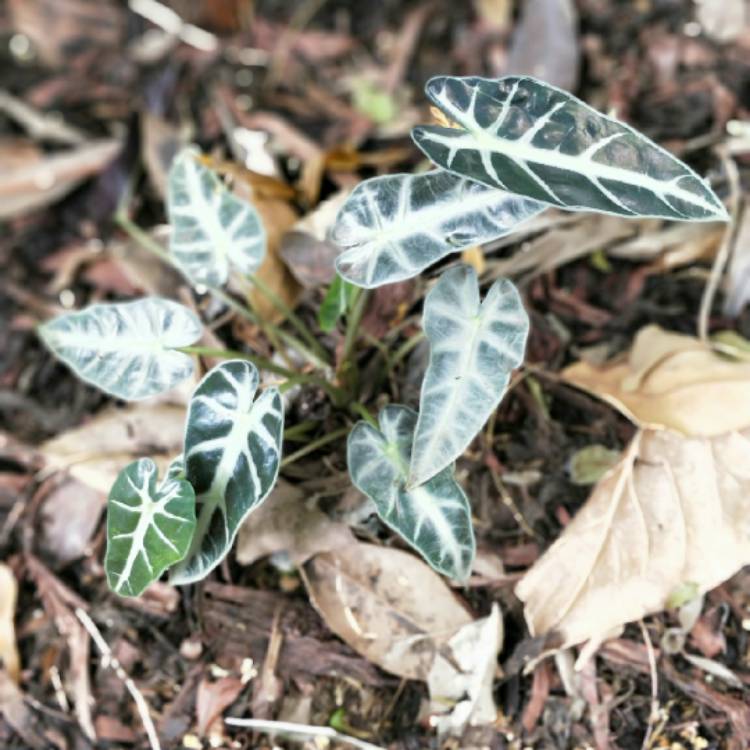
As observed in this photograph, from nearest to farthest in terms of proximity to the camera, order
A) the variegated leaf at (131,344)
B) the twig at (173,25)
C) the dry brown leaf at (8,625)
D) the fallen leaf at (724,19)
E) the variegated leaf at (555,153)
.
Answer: the variegated leaf at (555,153)
the variegated leaf at (131,344)
the dry brown leaf at (8,625)
the fallen leaf at (724,19)
the twig at (173,25)

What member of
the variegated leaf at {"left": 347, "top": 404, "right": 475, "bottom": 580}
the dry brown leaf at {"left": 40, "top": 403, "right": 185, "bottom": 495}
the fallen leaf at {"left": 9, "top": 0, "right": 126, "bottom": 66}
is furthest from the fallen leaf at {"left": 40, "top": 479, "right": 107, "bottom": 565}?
the fallen leaf at {"left": 9, "top": 0, "right": 126, "bottom": 66}

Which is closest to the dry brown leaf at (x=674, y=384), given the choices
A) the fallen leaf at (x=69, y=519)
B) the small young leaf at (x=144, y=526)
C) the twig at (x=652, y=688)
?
the twig at (x=652, y=688)

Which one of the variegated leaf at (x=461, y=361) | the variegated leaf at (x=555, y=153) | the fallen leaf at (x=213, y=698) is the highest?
the variegated leaf at (x=555, y=153)

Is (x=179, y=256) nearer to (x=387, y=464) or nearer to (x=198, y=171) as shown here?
(x=198, y=171)

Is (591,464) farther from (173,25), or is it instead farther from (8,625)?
(173,25)

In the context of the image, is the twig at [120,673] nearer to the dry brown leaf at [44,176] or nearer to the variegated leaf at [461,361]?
the variegated leaf at [461,361]

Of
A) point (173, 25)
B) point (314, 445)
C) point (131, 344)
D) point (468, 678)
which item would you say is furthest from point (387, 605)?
point (173, 25)
